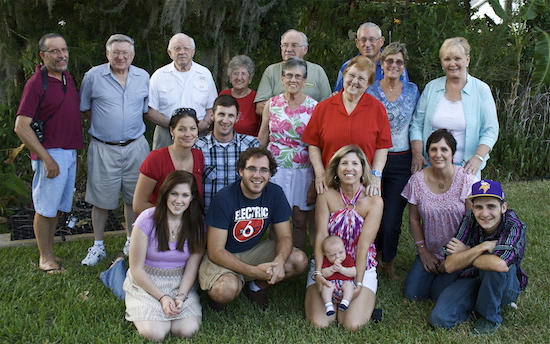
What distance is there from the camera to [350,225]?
3.75 meters

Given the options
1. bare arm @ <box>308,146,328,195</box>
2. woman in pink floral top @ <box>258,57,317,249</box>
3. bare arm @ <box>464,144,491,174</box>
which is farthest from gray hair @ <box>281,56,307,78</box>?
bare arm @ <box>464,144,491,174</box>

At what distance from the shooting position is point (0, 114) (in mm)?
5918

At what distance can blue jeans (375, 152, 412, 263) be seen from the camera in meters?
4.34

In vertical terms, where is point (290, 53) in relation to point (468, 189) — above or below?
above

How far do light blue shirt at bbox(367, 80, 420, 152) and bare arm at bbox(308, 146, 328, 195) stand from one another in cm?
68

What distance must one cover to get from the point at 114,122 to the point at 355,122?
6.72ft

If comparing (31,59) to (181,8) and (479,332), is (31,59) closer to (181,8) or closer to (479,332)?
(181,8)

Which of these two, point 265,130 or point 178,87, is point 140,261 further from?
point 178,87

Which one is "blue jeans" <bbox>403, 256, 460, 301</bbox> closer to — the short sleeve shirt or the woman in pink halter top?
the woman in pink halter top

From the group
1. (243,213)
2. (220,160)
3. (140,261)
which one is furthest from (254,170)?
(140,261)

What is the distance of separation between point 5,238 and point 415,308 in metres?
4.06

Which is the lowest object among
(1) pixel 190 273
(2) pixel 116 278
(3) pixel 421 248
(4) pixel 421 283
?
(2) pixel 116 278

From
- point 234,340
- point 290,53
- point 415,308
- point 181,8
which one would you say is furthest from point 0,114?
point 415,308

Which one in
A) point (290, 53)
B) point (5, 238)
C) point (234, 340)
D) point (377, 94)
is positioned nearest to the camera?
point (234, 340)
